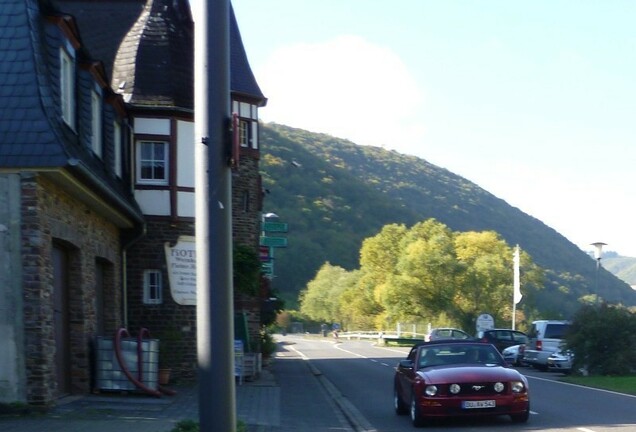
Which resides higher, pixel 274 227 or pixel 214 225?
pixel 274 227

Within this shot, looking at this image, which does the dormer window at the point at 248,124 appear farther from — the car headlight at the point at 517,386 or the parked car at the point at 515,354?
the car headlight at the point at 517,386

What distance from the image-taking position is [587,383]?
28406 millimetres

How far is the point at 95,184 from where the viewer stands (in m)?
18.3

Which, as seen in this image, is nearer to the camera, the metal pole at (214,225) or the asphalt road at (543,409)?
the metal pole at (214,225)

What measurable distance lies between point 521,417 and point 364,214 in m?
118

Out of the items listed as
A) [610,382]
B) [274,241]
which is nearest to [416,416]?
[610,382]

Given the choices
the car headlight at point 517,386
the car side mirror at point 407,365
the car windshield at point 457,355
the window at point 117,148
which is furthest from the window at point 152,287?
the car headlight at point 517,386

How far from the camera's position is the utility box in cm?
2070

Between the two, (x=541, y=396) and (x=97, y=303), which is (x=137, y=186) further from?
(x=541, y=396)

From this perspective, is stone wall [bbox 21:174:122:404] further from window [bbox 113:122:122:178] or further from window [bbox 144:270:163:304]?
window [bbox 144:270:163:304]

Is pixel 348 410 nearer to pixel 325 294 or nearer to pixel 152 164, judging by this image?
pixel 152 164

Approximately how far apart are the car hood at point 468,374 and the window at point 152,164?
11.1 m

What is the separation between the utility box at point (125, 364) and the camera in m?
20.7

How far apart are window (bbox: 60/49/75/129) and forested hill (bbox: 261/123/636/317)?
72799 millimetres
